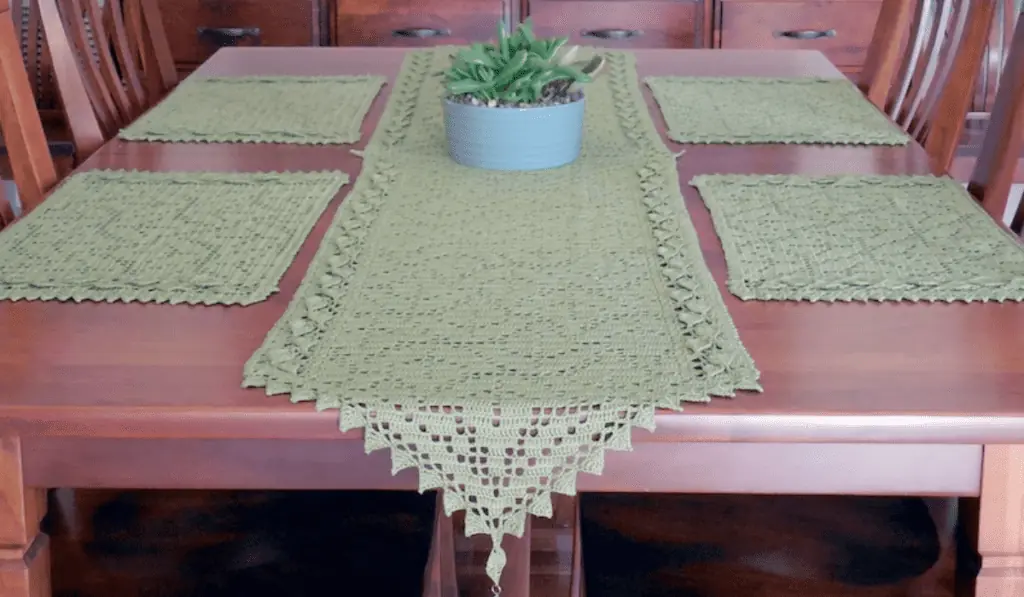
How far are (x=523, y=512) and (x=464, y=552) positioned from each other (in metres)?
0.40

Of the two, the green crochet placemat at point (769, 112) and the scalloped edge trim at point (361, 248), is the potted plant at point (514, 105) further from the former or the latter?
the green crochet placemat at point (769, 112)

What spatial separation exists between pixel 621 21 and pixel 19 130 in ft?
6.21

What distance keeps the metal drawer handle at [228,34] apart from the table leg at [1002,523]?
2568 mm

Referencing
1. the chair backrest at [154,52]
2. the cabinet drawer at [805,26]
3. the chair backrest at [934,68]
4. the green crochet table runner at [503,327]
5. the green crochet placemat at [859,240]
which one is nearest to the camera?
the green crochet table runner at [503,327]

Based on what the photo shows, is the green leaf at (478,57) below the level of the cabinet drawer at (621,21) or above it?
above

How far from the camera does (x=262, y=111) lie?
161 centimetres

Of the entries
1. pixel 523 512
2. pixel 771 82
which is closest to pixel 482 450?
pixel 523 512

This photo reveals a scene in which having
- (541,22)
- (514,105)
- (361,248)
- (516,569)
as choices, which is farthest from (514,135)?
(541,22)

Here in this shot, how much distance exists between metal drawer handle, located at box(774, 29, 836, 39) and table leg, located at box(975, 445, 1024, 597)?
2.32 m

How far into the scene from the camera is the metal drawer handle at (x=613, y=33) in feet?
9.88

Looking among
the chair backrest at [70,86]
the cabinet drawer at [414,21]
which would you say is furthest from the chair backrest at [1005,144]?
the cabinet drawer at [414,21]

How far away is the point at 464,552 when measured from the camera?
1.15m

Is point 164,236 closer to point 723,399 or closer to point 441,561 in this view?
point 441,561

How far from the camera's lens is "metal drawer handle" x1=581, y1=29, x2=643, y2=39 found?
3.01m
